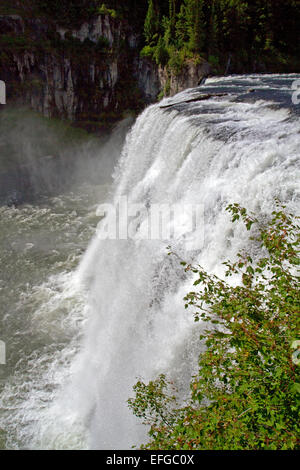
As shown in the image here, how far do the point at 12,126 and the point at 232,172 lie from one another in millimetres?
25354

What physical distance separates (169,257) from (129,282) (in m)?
2.29

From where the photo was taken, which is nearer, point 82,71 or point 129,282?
point 129,282

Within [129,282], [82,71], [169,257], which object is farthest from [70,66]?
A: [169,257]

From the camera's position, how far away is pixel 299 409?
313 cm

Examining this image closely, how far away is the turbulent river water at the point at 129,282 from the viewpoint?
8.08 meters

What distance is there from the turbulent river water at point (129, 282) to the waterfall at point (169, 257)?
4 centimetres

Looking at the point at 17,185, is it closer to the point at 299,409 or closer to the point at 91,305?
the point at 91,305

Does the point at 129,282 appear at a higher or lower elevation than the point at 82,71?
lower

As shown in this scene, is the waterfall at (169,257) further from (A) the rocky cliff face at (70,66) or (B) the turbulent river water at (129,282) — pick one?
(A) the rocky cliff face at (70,66)

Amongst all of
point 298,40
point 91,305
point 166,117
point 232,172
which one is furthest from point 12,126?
point 298,40

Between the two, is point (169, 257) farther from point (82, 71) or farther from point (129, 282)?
point (82, 71)

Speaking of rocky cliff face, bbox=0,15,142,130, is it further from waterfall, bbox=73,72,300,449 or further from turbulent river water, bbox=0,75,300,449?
waterfall, bbox=73,72,300,449

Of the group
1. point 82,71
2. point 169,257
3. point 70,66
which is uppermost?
point 70,66

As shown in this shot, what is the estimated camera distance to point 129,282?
1166 cm
